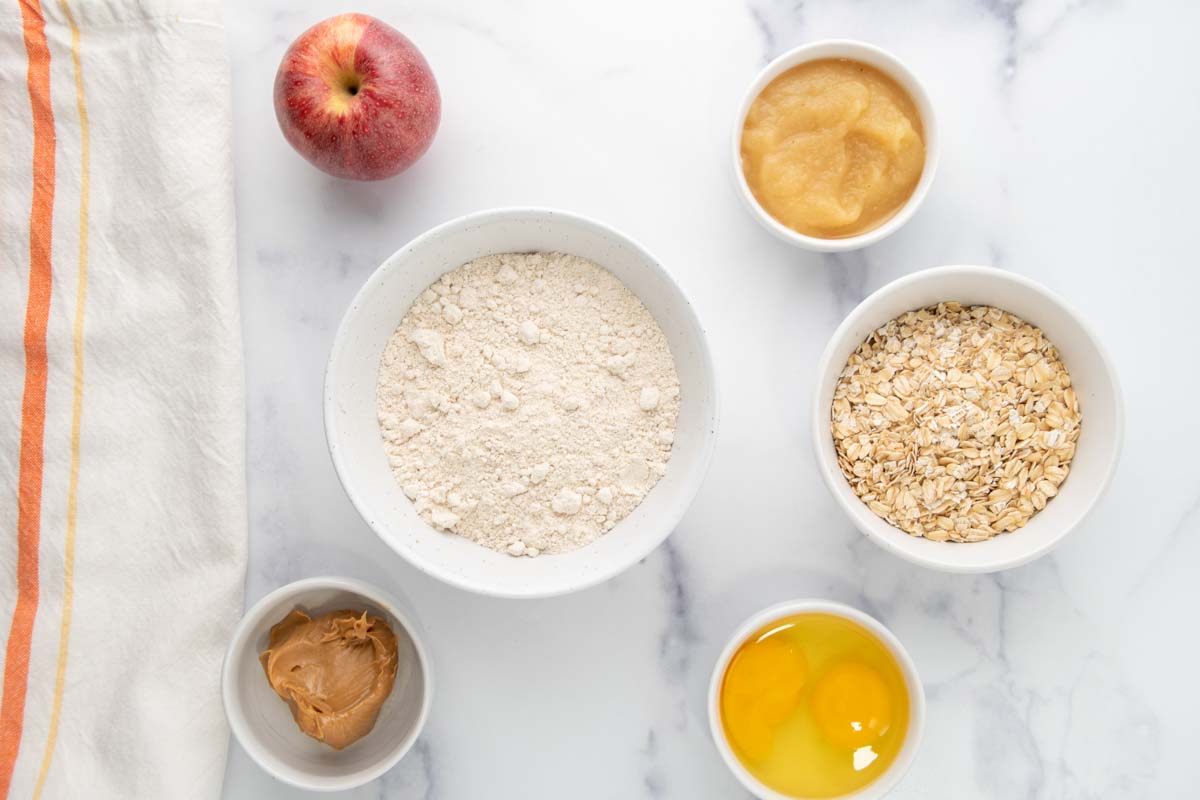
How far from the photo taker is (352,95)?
3.97 feet

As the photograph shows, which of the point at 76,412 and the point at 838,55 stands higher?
the point at 838,55

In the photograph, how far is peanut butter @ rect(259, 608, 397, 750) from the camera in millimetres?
1182

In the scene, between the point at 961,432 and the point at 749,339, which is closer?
the point at 961,432

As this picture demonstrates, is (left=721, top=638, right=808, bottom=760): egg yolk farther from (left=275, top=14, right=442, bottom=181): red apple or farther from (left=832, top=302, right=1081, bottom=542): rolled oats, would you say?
(left=275, top=14, right=442, bottom=181): red apple

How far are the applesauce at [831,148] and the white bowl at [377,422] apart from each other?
228 mm

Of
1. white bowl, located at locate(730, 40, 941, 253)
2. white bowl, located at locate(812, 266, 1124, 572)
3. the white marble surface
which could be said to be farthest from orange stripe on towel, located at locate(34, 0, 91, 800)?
white bowl, located at locate(812, 266, 1124, 572)

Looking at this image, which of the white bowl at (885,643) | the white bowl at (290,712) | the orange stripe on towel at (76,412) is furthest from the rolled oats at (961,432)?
the orange stripe on towel at (76,412)

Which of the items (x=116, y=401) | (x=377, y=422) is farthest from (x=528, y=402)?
(x=116, y=401)

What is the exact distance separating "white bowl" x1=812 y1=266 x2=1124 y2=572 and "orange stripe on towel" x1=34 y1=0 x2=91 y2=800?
3.02 ft

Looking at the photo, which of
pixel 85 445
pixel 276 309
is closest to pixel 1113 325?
pixel 276 309

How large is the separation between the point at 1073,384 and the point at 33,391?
4.27 feet

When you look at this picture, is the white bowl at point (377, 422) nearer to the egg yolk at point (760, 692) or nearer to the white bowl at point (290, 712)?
the white bowl at point (290, 712)

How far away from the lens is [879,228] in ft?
4.13

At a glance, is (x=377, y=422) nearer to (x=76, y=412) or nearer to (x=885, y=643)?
(x=76, y=412)
